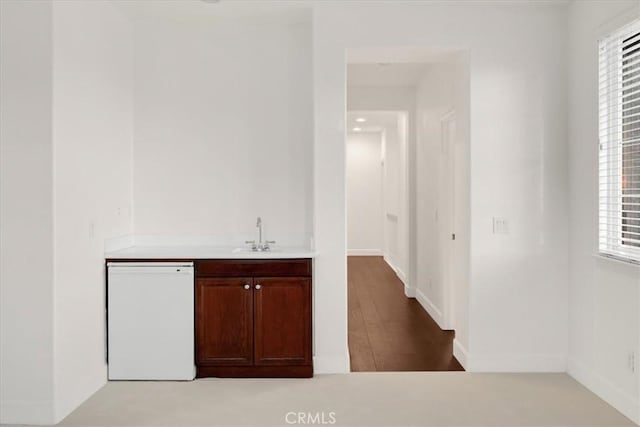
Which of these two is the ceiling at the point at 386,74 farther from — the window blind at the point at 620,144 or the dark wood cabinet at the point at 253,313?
the dark wood cabinet at the point at 253,313

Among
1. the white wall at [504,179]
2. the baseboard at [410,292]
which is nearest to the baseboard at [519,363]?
the white wall at [504,179]

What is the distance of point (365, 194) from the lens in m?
11.4

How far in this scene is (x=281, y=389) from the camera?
3.58 meters

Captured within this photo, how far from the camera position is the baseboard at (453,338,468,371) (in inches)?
158

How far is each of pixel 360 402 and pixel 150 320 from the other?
158cm

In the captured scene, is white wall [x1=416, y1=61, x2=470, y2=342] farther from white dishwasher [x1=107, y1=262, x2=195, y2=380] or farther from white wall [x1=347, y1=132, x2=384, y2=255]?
white wall [x1=347, y1=132, x2=384, y2=255]

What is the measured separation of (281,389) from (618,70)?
10.0 feet

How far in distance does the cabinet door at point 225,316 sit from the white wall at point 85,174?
2.27 ft

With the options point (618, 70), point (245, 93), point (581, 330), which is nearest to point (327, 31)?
point (245, 93)

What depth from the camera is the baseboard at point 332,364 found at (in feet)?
12.8

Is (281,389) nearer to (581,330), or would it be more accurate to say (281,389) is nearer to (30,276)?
(30,276)

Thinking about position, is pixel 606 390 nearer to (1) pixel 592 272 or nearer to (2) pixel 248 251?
(1) pixel 592 272

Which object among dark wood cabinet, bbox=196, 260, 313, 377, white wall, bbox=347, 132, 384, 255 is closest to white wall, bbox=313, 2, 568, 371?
dark wood cabinet, bbox=196, 260, 313, 377

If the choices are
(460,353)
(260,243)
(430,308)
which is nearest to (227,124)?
(260,243)
